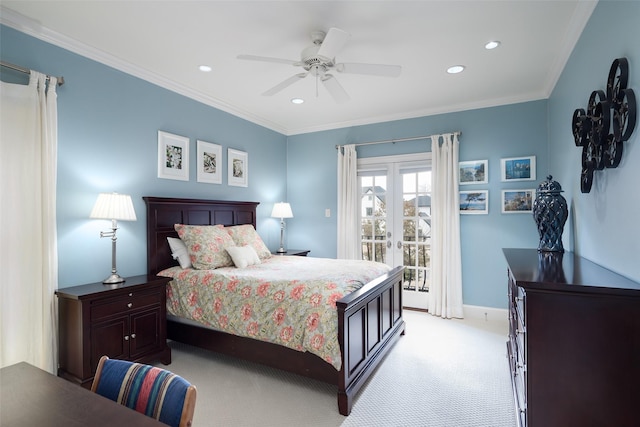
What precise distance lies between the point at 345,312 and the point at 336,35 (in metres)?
1.88

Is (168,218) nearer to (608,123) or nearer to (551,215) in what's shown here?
(551,215)

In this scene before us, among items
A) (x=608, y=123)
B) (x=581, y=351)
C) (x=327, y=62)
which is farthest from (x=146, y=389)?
(x=608, y=123)

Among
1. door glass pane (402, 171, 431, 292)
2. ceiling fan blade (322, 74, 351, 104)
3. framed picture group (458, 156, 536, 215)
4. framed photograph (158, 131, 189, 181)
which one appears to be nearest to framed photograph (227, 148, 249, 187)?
framed photograph (158, 131, 189, 181)

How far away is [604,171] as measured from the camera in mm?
1889

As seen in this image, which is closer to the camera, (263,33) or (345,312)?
(345,312)

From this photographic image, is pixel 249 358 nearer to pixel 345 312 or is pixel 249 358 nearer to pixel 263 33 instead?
pixel 345 312

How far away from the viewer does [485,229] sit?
4.19 meters

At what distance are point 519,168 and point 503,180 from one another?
0.22 metres

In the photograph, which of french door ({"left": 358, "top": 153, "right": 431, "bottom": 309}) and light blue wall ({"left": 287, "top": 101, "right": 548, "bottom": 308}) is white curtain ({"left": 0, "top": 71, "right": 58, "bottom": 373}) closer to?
light blue wall ({"left": 287, "top": 101, "right": 548, "bottom": 308})

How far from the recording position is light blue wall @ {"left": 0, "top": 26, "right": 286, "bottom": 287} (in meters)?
2.65

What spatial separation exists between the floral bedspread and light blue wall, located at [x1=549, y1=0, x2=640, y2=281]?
5.36ft

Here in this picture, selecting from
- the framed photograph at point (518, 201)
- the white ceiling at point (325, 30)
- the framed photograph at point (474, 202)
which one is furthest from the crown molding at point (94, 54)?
the framed photograph at point (518, 201)

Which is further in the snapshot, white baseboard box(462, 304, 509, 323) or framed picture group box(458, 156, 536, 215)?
white baseboard box(462, 304, 509, 323)

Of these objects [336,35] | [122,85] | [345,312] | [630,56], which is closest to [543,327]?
[345,312]
